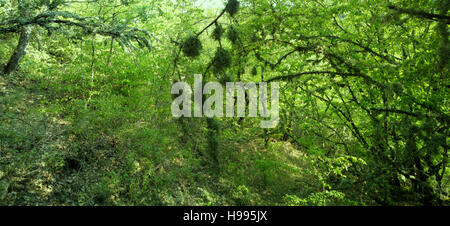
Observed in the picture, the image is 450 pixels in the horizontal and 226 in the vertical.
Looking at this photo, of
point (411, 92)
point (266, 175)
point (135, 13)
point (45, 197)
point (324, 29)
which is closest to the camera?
point (45, 197)

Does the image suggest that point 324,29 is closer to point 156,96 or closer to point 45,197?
point 156,96

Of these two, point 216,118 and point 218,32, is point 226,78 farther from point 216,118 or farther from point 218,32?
point 216,118

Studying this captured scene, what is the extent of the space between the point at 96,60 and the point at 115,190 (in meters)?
4.24

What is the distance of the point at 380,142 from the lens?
6.01 metres

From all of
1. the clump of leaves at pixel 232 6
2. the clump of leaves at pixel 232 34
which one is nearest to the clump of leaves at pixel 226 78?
the clump of leaves at pixel 232 34

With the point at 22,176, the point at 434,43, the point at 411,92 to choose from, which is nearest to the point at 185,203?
the point at 22,176
